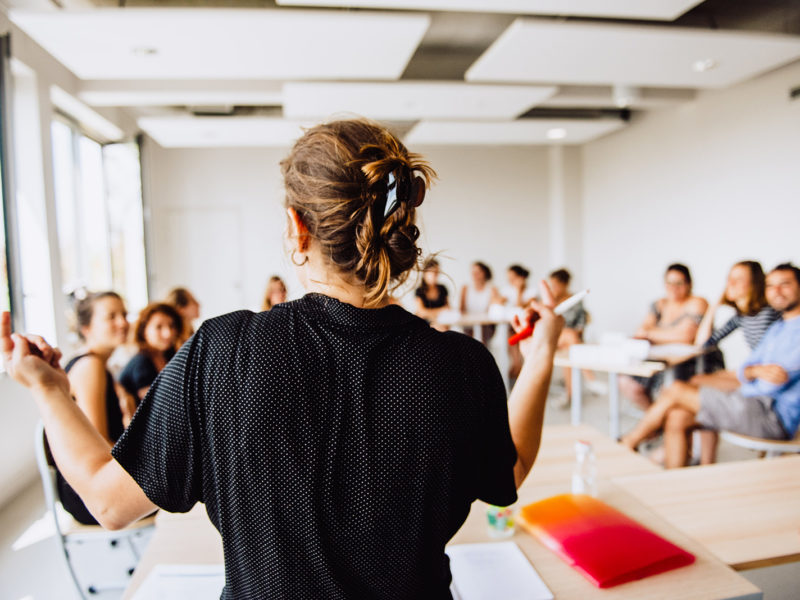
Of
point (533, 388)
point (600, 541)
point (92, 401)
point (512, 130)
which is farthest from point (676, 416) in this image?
point (512, 130)

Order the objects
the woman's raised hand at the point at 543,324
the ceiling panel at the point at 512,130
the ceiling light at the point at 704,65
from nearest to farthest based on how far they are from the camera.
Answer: the woman's raised hand at the point at 543,324
the ceiling light at the point at 704,65
the ceiling panel at the point at 512,130

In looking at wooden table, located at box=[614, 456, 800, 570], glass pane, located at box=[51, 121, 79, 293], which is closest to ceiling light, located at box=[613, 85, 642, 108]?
wooden table, located at box=[614, 456, 800, 570]

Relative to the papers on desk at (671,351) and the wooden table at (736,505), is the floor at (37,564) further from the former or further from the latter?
the papers on desk at (671,351)

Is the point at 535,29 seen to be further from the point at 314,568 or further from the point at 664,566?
the point at 314,568

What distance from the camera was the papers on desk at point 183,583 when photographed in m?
1.08

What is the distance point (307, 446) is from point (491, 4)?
119 inches

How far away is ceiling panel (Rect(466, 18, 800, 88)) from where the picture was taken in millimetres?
3367

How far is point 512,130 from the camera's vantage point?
5.88 meters

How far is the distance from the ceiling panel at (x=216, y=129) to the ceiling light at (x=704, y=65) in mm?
3335

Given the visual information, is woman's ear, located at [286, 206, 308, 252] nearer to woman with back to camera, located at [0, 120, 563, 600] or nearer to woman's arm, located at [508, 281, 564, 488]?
Answer: woman with back to camera, located at [0, 120, 563, 600]

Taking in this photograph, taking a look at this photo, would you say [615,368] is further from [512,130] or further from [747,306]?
[512,130]

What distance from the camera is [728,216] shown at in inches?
203

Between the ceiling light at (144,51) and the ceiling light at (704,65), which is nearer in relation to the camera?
the ceiling light at (144,51)

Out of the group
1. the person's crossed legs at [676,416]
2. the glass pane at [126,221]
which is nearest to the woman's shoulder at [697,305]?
the person's crossed legs at [676,416]
